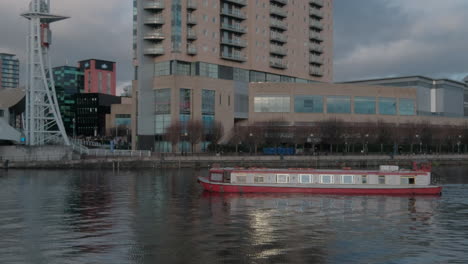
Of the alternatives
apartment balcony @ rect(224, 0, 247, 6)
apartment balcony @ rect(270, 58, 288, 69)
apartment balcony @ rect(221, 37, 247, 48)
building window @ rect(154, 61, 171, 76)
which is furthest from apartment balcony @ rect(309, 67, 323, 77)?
building window @ rect(154, 61, 171, 76)

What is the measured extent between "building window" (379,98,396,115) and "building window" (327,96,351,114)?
9.70 m

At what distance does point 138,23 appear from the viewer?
11556 cm

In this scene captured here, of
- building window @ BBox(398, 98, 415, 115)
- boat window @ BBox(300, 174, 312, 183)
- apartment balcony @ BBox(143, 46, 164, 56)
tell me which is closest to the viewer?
boat window @ BBox(300, 174, 312, 183)

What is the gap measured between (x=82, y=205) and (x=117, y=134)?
130m

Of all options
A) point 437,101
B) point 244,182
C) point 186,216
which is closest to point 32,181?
point 244,182

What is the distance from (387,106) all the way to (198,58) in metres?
51.9

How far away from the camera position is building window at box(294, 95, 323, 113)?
12450cm

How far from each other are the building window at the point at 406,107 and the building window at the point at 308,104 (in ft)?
79.6

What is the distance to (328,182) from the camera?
167 feet

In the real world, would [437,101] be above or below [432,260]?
above

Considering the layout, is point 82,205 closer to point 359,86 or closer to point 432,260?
point 432,260

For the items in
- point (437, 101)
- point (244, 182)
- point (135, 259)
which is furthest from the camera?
point (437, 101)

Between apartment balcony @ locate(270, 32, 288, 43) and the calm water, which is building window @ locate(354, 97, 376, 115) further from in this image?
the calm water

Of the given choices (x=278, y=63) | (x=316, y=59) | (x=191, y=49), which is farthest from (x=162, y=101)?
(x=316, y=59)
